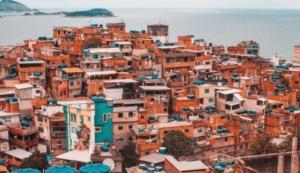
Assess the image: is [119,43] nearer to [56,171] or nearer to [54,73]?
[54,73]

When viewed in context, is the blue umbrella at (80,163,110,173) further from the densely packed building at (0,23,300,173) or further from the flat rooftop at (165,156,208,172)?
the flat rooftop at (165,156,208,172)

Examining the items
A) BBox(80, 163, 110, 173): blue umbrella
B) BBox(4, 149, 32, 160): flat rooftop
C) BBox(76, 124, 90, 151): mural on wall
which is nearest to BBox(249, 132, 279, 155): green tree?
BBox(76, 124, 90, 151): mural on wall

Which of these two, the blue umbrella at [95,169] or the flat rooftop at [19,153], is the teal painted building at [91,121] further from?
the blue umbrella at [95,169]

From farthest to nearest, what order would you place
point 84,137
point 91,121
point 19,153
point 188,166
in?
1. point 19,153
2. point 91,121
3. point 84,137
4. point 188,166

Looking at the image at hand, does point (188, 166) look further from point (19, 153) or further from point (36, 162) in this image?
point (19, 153)

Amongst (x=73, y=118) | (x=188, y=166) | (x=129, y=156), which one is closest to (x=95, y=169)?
(x=188, y=166)
